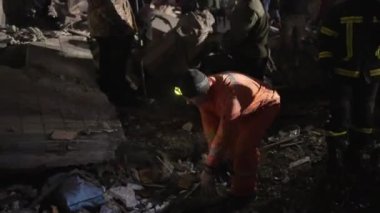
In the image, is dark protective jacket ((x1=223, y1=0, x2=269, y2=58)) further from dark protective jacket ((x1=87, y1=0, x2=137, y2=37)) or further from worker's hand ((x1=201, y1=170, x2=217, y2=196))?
worker's hand ((x1=201, y1=170, x2=217, y2=196))

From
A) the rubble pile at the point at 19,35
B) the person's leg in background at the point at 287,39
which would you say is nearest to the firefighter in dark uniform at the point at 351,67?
the person's leg in background at the point at 287,39

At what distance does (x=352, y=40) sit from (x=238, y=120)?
1.29 meters

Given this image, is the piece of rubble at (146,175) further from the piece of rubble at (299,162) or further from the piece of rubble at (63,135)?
the piece of rubble at (299,162)

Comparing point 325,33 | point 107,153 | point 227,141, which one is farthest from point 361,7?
point 107,153

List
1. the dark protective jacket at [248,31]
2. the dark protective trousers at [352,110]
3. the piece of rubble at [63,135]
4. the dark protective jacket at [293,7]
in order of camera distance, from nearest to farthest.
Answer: the dark protective trousers at [352,110] → the piece of rubble at [63,135] → the dark protective jacket at [248,31] → the dark protective jacket at [293,7]

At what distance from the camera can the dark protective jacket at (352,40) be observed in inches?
181

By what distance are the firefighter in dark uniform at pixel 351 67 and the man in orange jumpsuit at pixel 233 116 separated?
0.69m

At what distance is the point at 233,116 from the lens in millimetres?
4164

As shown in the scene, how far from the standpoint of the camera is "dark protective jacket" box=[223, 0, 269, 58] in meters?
5.86

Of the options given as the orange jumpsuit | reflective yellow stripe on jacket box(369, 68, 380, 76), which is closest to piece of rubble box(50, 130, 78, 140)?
the orange jumpsuit

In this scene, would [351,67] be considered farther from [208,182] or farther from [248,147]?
[208,182]

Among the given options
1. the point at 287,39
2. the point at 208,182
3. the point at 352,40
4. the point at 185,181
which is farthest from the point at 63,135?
the point at 287,39

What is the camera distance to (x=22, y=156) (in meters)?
4.87

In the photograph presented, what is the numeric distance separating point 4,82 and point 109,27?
1.47 meters
